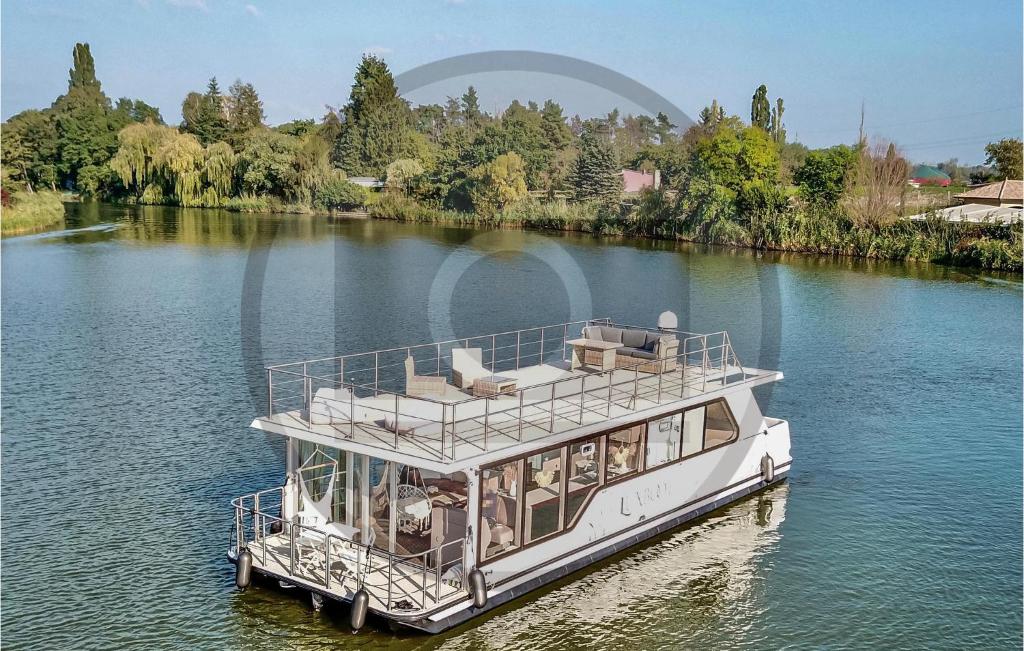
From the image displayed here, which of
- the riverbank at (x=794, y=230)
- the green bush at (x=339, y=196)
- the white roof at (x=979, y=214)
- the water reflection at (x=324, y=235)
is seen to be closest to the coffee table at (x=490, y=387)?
the water reflection at (x=324, y=235)

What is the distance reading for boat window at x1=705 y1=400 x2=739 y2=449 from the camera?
18250 mm

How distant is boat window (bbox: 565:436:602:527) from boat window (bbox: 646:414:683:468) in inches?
56.4

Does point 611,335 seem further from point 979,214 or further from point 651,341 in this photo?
point 979,214

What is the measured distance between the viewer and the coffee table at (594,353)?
18.7 metres

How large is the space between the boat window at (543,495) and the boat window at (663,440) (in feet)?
7.86

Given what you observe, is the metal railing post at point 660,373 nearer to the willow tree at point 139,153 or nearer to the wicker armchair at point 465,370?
the wicker armchair at point 465,370

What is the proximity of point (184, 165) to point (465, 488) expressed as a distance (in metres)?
85.0

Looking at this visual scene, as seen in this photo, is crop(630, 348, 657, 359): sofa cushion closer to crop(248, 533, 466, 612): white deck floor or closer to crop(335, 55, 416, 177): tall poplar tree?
crop(248, 533, 466, 612): white deck floor

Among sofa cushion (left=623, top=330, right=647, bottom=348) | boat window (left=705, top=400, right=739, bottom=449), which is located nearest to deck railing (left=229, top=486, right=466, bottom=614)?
boat window (left=705, top=400, right=739, bottom=449)

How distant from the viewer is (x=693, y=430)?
1780cm

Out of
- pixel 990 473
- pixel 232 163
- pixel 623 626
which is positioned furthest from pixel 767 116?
pixel 623 626

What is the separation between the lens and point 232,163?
93000 millimetres

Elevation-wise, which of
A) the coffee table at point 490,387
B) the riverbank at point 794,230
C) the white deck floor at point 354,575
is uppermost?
the riverbank at point 794,230

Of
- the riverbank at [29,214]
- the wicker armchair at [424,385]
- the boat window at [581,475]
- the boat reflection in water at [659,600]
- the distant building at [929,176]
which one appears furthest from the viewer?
the distant building at [929,176]
